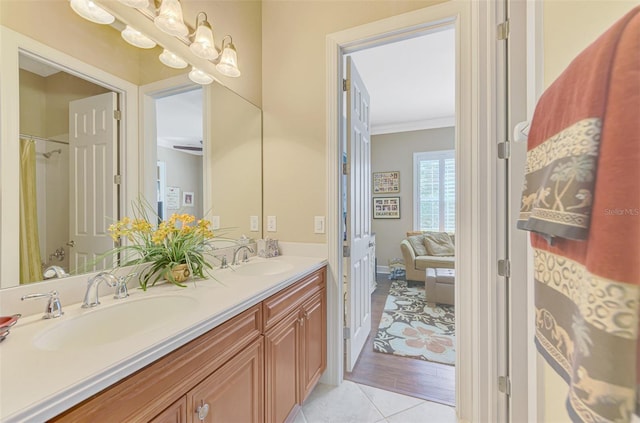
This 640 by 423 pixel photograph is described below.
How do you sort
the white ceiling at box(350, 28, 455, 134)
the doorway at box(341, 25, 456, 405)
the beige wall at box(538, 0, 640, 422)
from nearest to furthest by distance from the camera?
the beige wall at box(538, 0, 640, 422)
the doorway at box(341, 25, 456, 405)
the white ceiling at box(350, 28, 455, 134)

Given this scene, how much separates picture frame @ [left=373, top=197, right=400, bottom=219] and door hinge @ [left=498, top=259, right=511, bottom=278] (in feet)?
11.9

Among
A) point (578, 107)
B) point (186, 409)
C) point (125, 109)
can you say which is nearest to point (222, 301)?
point (186, 409)

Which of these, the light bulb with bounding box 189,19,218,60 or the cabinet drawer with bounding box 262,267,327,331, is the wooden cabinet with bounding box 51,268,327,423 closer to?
the cabinet drawer with bounding box 262,267,327,331

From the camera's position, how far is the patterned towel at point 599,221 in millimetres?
350

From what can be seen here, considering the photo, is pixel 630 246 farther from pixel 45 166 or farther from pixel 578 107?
pixel 45 166

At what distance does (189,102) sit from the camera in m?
1.57

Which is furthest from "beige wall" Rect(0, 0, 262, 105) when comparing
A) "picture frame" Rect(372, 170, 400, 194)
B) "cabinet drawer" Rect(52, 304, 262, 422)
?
"picture frame" Rect(372, 170, 400, 194)

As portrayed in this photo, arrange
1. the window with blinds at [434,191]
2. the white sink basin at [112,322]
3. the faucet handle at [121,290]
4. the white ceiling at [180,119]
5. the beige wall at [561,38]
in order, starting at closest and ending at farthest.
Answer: the beige wall at [561,38] < the white sink basin at [112,322] < the faucet handle at [121,290] < the white ceiling at [180,119] < the window with blinds at [434,191]

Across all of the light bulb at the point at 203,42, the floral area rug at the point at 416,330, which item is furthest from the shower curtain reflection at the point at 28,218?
the floral area rug at the point at 416,330

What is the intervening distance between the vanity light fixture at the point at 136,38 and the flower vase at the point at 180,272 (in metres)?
1.07

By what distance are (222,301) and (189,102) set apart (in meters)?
1.23

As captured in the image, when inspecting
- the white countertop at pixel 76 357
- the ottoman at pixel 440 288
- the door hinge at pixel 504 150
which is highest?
the door hinge at pixel 504 150

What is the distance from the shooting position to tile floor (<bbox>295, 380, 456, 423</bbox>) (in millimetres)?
1543

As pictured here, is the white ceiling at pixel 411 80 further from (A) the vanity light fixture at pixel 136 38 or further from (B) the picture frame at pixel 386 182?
(A) the vanity light fixture at pixel 136 38
